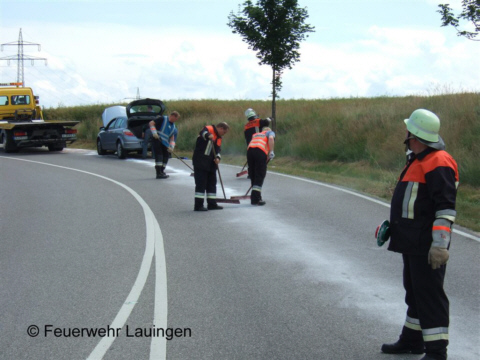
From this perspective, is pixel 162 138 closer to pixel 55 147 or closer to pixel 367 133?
pixel 367 133

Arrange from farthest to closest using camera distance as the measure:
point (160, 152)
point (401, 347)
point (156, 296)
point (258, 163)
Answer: point (160, 152) < point (258, 163) < point (156, 296) < point (401, 347)

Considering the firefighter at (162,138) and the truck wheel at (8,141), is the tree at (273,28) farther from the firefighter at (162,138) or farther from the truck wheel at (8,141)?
the truck wheel at (8,141)

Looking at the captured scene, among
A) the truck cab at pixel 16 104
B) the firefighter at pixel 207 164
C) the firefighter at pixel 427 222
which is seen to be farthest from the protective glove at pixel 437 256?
the truck cab at pixel 16 104

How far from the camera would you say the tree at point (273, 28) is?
22.4m

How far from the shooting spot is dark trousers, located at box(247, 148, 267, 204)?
12.4 metres

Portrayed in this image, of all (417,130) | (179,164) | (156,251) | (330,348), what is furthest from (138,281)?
(179,164)

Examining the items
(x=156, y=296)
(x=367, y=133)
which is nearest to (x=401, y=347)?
(x=156, y=296)

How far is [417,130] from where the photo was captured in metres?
4.57

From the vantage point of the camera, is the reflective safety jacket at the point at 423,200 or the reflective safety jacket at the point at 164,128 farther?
the reflective safety jacket at the point at 164,128

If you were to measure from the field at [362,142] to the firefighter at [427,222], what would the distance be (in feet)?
27.1

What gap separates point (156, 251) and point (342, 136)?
15.4 metres

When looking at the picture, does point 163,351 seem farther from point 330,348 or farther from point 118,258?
point 118,258

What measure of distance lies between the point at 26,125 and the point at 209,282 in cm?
2185

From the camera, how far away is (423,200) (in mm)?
4566
